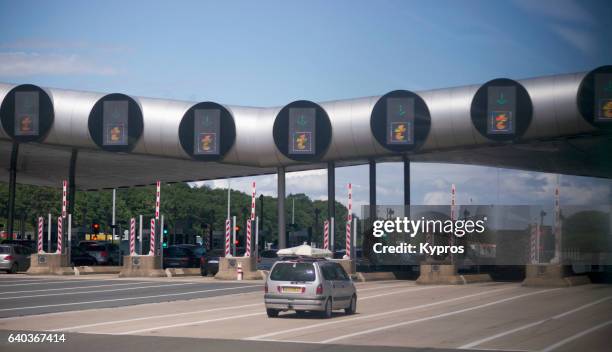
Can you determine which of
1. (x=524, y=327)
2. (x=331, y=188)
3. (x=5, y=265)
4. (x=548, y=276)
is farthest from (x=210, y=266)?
(x=524, y=327)

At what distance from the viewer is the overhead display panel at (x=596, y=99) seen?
128 feet

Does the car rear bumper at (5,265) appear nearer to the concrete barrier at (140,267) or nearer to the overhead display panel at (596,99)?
the concrete barrier at (140,267)

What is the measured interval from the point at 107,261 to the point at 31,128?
15969 millimetres

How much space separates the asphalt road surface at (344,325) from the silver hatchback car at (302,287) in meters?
0.42

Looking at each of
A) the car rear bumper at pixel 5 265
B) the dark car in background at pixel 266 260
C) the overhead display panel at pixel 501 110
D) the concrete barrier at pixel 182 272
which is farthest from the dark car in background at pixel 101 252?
the overhead display panel at pixel 501 110

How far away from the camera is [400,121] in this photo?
4481 centimetres

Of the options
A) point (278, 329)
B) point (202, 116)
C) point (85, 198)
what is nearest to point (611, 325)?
point (278, 329)

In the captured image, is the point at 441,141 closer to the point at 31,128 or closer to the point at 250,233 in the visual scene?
the point at 250,233

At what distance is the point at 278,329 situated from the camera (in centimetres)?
1980

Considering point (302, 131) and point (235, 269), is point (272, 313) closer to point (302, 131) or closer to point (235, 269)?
point (235, 269)

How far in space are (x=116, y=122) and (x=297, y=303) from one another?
90.5ft

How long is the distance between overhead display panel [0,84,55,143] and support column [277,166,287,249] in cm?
1284

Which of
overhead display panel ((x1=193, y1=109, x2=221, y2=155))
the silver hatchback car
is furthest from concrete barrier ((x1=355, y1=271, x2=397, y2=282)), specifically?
the silver hatchback car

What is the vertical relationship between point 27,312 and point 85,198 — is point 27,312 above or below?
below
